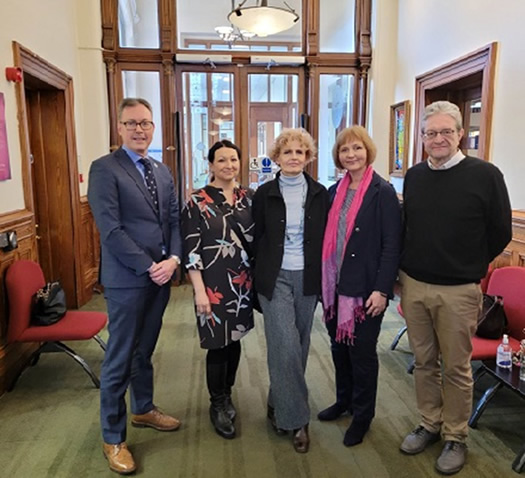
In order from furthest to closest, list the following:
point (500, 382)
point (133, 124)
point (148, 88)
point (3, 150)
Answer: point (148, 88) < point (3, 150) < point (500, 382) < point (133, 124)

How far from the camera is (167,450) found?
7.34ft

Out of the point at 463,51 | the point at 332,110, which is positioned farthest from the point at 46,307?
the point at 332,110

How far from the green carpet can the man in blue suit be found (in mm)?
236

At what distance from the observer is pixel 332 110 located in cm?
557

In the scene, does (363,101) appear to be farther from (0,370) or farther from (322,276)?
(0,370)

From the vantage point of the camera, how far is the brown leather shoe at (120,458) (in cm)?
205

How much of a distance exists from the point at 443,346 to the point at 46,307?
7.74 ft

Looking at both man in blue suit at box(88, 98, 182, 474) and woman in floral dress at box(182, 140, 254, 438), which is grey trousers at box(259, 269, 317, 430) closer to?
woman in floral dress at box(182, 140, 254, 438)

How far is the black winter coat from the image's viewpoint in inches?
82.6

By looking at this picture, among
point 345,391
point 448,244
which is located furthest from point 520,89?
point 345,391

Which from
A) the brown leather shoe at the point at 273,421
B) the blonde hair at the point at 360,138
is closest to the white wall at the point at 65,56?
the brown leather shoe at the point at 273,421

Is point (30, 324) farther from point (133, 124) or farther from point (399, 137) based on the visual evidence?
point (399, 137)

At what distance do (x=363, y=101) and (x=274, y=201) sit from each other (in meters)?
3.74

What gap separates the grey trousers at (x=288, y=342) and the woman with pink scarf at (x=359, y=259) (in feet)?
0.42
